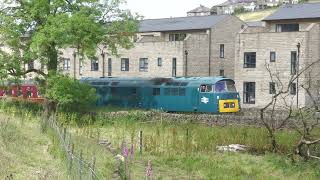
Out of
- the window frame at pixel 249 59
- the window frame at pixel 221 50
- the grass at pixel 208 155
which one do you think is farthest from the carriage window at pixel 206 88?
the window frame at pixel 221 50

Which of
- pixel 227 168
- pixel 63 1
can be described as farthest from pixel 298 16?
pixel 227 168

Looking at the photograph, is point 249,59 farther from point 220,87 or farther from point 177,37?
point 220,87

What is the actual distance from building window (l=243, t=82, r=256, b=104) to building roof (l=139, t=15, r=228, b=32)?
297 inches

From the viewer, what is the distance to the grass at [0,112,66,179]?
13484mm

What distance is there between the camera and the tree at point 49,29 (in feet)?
97.8

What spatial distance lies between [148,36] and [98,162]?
1497 inches

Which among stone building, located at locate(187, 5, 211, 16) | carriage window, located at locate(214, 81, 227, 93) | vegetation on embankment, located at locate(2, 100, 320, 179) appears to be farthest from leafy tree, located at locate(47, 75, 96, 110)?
stone building, located at locate(187, 5, 211, 16)

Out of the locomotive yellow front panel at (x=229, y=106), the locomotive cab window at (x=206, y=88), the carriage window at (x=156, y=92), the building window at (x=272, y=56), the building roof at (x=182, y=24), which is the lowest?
the locomotive yellow front panel at (x=229, y=106)

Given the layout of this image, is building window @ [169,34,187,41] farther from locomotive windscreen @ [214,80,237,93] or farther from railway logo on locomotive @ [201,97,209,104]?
railway logo on locomotive @ [201,97,209,104]

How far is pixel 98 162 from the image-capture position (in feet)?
58.2

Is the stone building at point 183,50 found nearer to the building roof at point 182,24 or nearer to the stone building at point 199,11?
the building roof at point 182,24

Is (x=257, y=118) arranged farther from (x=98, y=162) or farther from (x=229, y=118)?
(x=98, y=162)

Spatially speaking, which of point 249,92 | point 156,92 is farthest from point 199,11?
point 156,92

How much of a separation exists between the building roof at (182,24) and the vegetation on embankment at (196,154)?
2420cm
